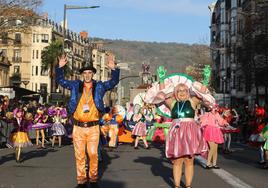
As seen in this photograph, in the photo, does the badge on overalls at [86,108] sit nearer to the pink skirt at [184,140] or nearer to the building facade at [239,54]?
the pink skirt at [184,140]

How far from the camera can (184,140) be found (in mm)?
9266

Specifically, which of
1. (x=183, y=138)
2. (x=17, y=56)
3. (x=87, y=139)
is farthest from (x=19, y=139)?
(x=17, y=56)

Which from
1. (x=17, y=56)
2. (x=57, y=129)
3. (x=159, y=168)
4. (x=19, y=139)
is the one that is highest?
(x=17, y=56)

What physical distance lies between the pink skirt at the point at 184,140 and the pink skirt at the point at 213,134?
519cm

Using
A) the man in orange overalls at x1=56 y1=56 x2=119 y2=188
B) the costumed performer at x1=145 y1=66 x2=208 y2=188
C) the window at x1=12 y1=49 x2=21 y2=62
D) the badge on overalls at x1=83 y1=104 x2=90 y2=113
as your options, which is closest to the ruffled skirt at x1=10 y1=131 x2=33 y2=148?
the man in orange overalls at x1=56 y1=56 x2=119 y2=188

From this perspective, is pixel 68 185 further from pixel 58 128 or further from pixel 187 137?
pixel 58 128

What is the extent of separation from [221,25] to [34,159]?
67793 mm

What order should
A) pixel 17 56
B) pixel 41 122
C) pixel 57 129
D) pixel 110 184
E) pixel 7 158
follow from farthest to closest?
pixel 17 56, pixel 57 129, pixel 41 122, pixel 7 158, pixel 110 184

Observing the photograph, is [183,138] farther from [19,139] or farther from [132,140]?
[132,140]

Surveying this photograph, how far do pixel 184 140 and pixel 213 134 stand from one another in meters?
5.67

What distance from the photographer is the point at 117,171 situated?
1320 centimetres

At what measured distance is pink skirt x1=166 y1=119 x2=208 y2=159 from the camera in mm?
9242

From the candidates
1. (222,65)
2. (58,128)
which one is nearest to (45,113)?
(58,128)

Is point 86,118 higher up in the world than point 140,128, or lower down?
higher up
